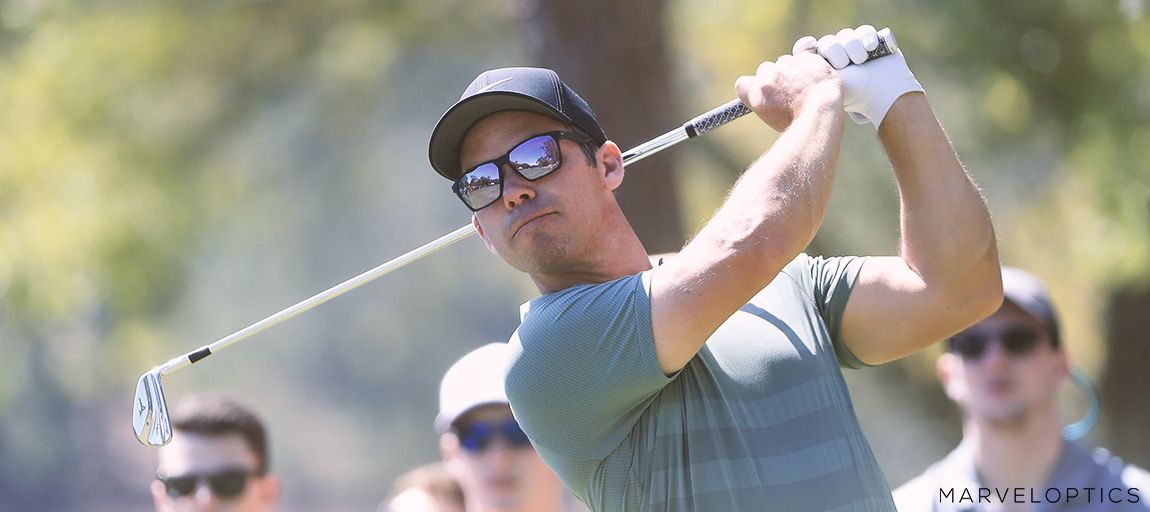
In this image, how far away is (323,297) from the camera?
10.7ft

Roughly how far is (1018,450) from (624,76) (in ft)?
8.11

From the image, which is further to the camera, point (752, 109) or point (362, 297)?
point (362, 297)

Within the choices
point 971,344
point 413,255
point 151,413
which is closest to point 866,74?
point 413,255

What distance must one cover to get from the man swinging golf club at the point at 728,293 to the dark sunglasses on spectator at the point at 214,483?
2168 millimetres

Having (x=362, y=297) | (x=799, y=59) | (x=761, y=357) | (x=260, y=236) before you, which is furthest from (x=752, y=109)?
(x=362, y=297)

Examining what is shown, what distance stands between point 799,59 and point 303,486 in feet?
79.5

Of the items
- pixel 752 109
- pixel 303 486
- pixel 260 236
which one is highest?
pixel 260 236

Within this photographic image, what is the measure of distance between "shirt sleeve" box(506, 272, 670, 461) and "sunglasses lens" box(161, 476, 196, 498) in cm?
238

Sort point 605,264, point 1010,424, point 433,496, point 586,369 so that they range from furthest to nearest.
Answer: point 433,496, point 1010,424, point 605,264, point 586,369

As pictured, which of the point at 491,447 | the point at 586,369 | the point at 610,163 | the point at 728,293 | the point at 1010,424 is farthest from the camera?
the point at 1010,424

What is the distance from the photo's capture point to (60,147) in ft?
28.2

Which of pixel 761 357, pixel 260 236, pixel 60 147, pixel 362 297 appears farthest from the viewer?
pixel 362 297

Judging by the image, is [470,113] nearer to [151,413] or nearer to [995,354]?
[151,413]

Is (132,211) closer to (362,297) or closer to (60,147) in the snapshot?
(60,147)
